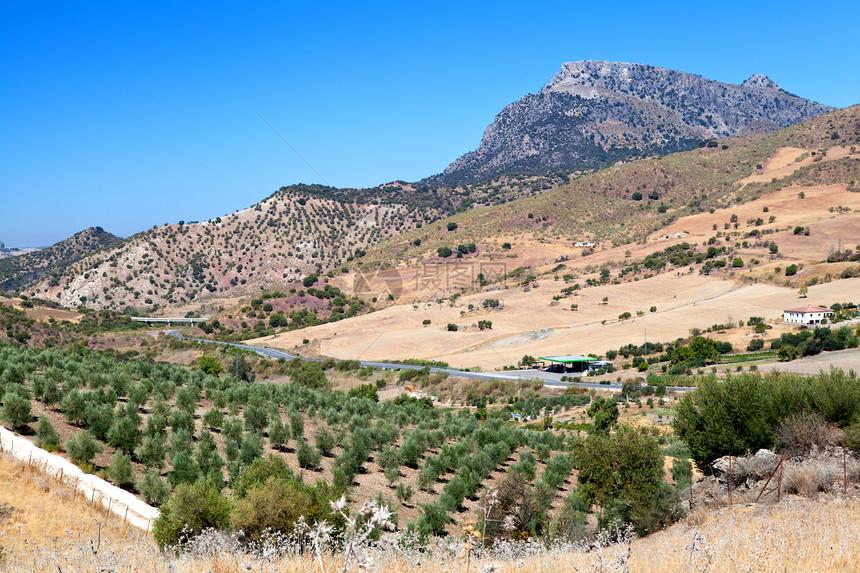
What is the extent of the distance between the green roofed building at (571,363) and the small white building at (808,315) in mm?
24010

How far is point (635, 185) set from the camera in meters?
160

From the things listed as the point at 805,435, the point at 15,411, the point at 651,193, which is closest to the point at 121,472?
the point at 15,411

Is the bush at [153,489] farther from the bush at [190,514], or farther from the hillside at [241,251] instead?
the hillside at [241,251]

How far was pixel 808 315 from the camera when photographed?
68.6 metres

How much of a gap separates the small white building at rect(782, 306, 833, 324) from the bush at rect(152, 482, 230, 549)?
71085 millimetres

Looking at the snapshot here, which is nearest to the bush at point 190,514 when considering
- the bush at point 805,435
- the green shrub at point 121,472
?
the green shrub at point 121,472

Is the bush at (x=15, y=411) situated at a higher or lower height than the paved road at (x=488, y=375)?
higher

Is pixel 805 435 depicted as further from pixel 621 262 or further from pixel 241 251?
pixel 241 251

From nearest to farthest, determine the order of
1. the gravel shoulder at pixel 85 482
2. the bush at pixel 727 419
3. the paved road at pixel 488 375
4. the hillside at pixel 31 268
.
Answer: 1. the gravel shoulder at pixel 85 482
2. the bush at pixel 727 419
3. the paved road at pixel 488 375
4. the hillside at pixel 31 268

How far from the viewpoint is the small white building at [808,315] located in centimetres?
6756

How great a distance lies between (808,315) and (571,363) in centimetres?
2731

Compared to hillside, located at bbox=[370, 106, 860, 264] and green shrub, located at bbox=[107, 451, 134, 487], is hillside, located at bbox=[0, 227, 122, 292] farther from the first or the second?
green shrub, located at bbox=[107, 451, 134, 487]

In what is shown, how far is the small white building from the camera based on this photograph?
67562 millimetres

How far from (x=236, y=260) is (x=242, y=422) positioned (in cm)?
14487
